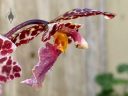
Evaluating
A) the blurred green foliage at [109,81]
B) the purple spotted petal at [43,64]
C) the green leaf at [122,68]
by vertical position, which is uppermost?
the purple spotted petal at [43,64]

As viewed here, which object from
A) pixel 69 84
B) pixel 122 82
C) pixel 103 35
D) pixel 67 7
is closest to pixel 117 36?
pixel 103 35

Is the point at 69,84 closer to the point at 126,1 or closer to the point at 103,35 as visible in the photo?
the point at 103,35

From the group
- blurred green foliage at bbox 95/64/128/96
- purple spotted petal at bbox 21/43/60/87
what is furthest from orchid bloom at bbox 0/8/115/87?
blurred green foliage at bbox 95/64/128/96

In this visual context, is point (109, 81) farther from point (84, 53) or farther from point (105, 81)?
point (84, 53)

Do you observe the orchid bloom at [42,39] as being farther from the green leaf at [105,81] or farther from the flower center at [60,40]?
the green leaf at [105,81]

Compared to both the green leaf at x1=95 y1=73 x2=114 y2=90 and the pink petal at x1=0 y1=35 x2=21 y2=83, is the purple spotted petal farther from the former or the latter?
the green leaf at x1=95 y1=73 x2=114 y2=90

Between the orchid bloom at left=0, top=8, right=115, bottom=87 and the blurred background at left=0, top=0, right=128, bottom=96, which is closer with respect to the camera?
the orchid bloom at left=0, top=8, right=115, bottom=87

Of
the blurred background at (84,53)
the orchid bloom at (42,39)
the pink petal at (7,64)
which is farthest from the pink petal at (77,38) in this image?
the blurred background at (84,53)
